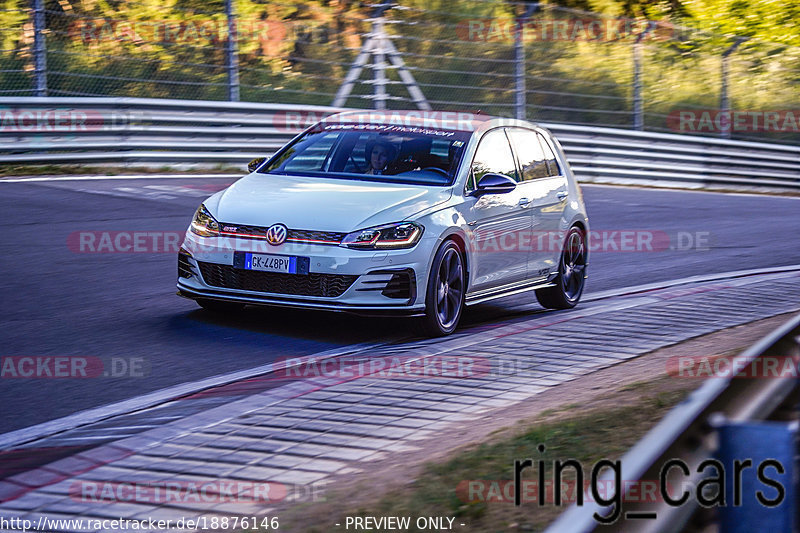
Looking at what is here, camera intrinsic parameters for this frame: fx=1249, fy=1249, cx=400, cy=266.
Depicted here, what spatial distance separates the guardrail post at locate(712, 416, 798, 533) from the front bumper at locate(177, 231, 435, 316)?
5163mm

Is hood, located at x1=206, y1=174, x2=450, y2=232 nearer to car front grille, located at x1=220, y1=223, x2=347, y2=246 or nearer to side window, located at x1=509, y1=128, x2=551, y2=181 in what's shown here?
A: car front grille, located at x1=220, y1=223, x2=347, y2=246

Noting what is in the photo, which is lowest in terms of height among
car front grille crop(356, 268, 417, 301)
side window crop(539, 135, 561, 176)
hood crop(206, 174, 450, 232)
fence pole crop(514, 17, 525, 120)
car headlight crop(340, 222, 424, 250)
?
car front grille crop(356, 268, 417, 301)

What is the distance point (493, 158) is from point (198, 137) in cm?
985

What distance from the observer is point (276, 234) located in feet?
28.0

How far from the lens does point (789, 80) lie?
29359 mm

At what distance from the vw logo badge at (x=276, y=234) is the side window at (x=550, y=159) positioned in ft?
10.5

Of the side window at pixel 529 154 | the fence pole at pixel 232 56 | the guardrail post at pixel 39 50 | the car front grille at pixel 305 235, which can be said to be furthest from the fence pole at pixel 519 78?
the car front grille at pixel 305 235

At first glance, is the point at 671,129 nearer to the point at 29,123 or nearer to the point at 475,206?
the point at 29,123

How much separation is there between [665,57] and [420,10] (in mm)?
6675

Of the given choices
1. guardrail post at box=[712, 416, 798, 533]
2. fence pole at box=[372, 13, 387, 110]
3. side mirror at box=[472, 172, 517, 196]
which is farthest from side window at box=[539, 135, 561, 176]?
fence pole at box=[372, 13, 387, 110]

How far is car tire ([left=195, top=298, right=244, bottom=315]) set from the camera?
9273mm

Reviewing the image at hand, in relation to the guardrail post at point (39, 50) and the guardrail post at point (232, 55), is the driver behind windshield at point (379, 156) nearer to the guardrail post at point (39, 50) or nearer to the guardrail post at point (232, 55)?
the guardrail post at point (39, 50)

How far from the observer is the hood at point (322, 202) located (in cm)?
859

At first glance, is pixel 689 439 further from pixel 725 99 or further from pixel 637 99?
pixel 725 99
